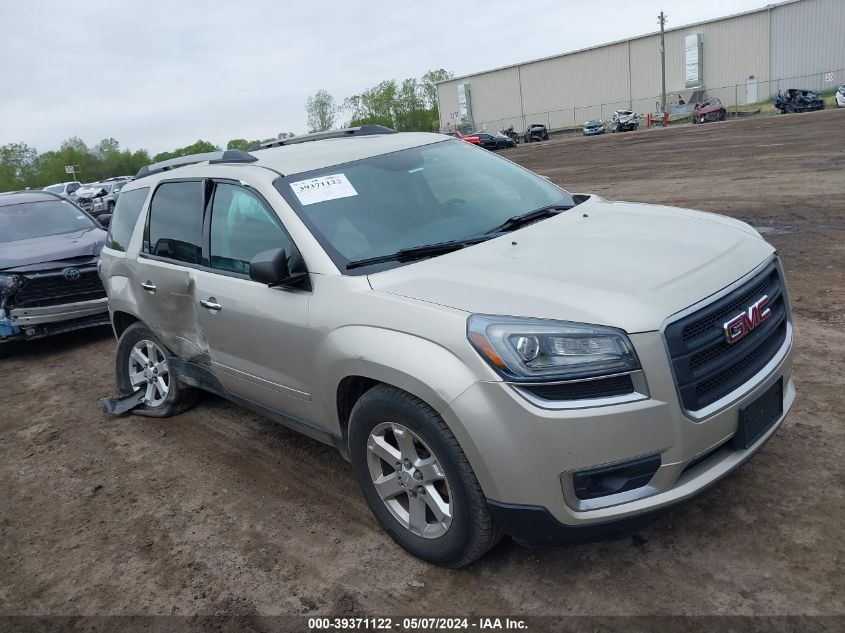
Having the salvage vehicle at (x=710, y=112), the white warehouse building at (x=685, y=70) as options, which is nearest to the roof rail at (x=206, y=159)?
the salvage vehicle at (x=710, y=112)

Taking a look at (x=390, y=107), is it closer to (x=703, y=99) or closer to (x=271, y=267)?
(x=703, y=99)

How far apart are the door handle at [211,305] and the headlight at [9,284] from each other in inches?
175

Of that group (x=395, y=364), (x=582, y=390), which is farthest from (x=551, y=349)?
(x=395, y=364)

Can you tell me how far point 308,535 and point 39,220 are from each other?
7280mm

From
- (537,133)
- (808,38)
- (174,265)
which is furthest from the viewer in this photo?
(537,133)

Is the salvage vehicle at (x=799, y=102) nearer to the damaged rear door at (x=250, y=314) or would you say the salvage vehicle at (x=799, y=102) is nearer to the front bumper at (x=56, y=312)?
the front bumper at (x=56, y=312)

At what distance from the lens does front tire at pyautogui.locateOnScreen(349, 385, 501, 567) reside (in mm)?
2824

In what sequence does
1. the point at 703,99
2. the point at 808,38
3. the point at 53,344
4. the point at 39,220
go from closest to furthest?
the point at 53,344 → the point at 39,220 → the point at 808,38 → the point at 703,99

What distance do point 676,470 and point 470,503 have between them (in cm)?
80

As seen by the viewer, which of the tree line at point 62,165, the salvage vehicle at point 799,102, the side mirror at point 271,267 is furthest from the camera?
the tree line at point 62,165

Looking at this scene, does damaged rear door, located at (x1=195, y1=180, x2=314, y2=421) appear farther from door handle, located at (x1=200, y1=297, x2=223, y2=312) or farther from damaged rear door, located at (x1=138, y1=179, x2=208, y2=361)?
damaged rear door, located at (x1=138, y1=179, x2=208, y2=361)

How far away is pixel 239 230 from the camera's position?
4055 millimetres

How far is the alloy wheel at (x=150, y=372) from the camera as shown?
530 centimetres

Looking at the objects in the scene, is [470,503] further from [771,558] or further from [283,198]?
[283,198]
